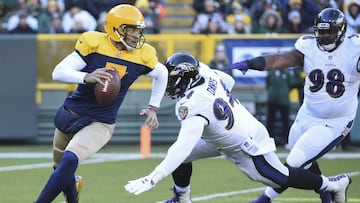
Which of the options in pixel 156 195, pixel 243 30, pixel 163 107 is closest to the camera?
pixel 156 195

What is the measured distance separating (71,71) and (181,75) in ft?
2.80

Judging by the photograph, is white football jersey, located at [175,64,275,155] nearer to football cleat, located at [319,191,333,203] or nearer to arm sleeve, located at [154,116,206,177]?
arm sleeve, located at [154,116,206,177]

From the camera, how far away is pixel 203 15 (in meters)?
16.3

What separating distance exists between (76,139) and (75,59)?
0.61 m

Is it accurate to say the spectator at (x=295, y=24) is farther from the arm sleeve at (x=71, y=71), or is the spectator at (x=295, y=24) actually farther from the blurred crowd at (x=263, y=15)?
the arm sleeve at (x=71, y=71)

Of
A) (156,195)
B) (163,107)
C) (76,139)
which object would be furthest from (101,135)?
(163,107)

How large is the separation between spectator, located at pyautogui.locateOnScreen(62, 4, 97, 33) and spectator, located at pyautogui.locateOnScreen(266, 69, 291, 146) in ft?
10.7

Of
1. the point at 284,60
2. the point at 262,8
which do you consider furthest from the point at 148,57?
the point at 262,8

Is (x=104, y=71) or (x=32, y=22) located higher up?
(x=104, y=71)

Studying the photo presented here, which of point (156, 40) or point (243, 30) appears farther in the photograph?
point (243, 30)

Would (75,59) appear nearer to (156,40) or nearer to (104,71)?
(104,71)

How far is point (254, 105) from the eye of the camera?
566 inches

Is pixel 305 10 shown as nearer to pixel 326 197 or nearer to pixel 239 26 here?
pixel 239 26

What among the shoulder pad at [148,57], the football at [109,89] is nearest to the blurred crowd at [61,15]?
the shoulder pad at [148,57]
